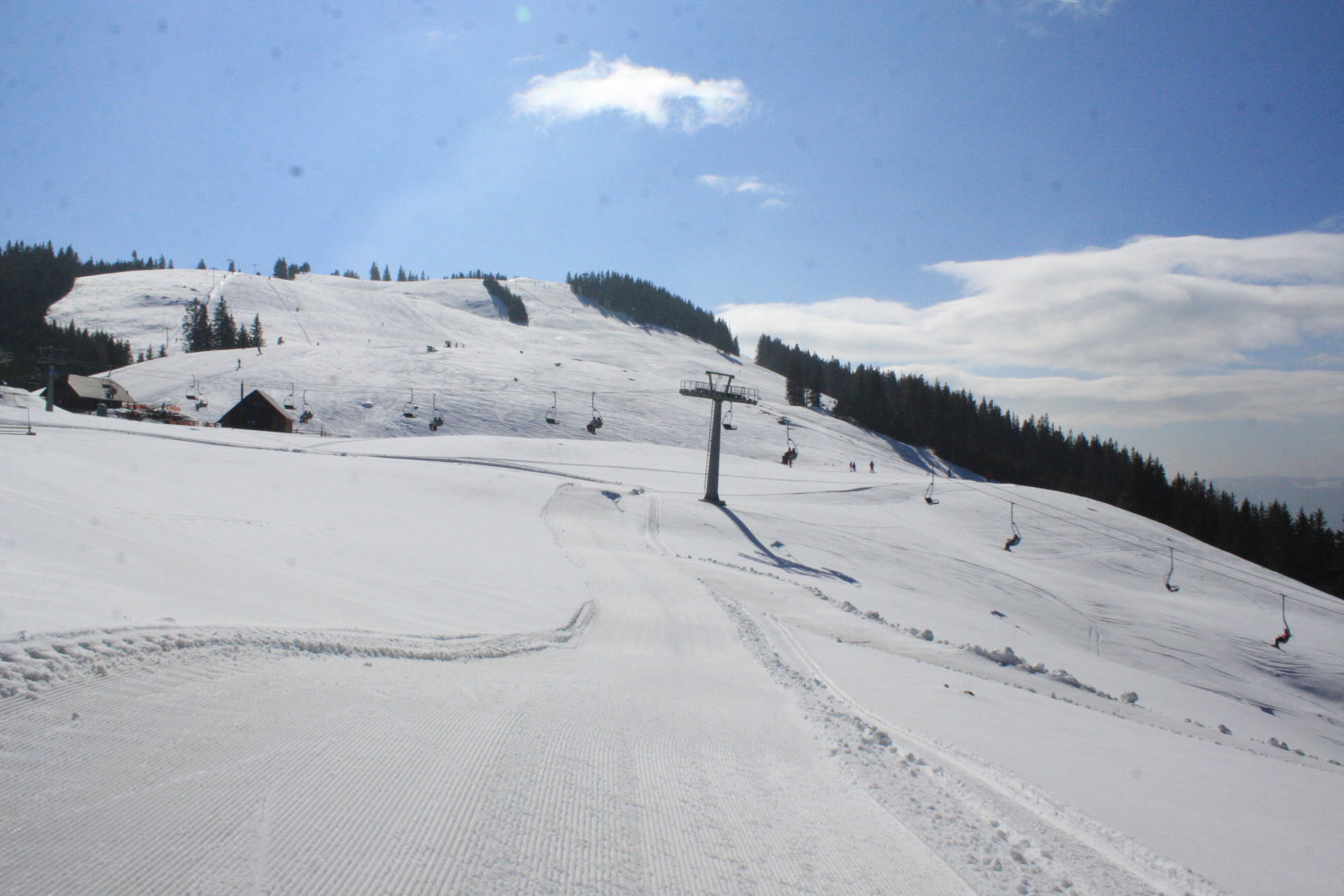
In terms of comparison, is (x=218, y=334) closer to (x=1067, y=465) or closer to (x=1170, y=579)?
(x=1170, y=579)

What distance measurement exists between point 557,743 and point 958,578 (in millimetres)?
26715

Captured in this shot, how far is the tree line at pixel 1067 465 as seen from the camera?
215ft

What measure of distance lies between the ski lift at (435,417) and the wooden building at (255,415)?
42.1ft

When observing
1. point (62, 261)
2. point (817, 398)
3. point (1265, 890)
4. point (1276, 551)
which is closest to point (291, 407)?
point (1265, 890)

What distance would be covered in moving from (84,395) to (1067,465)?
137916mm

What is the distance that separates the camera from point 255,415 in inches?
2157

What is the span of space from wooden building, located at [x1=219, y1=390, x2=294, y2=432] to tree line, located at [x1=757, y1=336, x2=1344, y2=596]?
81.6 meters

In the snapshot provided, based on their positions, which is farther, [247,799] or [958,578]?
[958,578]

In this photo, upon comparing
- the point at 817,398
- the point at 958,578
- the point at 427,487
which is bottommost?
the point at 958,578

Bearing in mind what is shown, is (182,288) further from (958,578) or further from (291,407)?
(958,578)

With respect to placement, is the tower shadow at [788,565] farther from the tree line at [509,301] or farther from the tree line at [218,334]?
the tree line at [509,301]

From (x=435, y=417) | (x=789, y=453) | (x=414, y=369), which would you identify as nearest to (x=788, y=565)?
(x=789, y=453)

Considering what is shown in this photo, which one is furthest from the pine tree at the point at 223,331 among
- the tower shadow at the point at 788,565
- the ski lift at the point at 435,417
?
the tower shadow at the point at 788,565

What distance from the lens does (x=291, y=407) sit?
207ft
